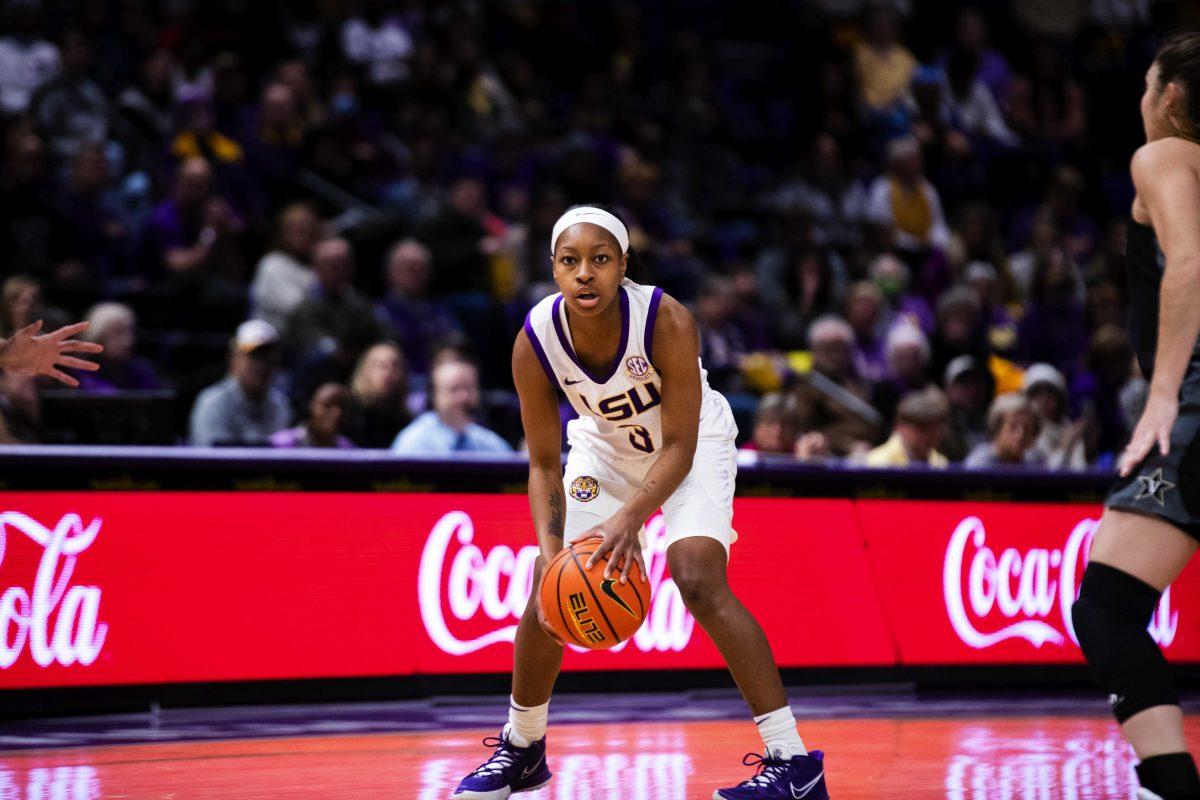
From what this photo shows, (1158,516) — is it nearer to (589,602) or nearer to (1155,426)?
(1155,426)

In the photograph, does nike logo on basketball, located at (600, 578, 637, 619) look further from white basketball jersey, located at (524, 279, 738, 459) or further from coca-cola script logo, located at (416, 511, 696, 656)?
coca-cola script logo, located at (416, 511, 696, 656)

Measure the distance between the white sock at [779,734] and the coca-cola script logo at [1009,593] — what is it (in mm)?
4023

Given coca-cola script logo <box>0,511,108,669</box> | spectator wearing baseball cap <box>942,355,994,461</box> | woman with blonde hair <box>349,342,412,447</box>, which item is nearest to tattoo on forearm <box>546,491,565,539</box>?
coca-cola script logo <box>0,511,108,669</box>

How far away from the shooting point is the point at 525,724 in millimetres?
5410

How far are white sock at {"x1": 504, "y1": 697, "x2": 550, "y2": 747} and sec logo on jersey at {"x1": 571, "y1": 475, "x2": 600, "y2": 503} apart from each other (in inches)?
28.0

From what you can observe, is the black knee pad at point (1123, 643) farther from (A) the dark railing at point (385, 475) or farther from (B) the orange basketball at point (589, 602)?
(A) the dark railing at point (385, 475)

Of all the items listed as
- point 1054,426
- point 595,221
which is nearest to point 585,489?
point 595,221

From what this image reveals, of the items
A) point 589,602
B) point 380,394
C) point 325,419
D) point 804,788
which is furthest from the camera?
point 380,394

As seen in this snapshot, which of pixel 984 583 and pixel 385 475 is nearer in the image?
pixel 385 475

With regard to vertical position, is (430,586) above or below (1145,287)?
below

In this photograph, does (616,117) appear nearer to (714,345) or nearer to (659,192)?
(659,192)

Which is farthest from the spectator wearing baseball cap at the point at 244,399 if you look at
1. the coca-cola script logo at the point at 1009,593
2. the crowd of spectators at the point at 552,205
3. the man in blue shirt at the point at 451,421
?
the coca-cola script logo at the point at 1009,593

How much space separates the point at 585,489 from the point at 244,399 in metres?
4.94

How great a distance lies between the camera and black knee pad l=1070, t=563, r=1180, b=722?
4152 mm
